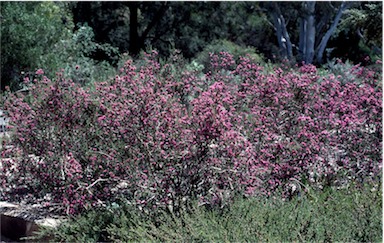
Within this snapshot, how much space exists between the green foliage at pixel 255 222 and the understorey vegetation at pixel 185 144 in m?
0.07

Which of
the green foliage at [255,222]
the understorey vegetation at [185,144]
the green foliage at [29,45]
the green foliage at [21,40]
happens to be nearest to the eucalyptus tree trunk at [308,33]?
the green foliage at [29,45]

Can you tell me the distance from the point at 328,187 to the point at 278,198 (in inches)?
27.7

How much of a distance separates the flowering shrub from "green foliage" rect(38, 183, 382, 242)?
0.53ft

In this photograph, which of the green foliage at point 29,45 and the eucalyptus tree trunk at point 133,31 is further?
the eucalyptus tree trunk at point 133,31

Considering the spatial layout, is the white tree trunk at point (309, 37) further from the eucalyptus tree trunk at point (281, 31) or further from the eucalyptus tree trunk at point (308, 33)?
the eucalyptus tree trunk at point (281, 31)

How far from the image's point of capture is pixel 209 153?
4578 mm

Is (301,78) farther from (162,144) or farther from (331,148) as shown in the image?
(162,144)

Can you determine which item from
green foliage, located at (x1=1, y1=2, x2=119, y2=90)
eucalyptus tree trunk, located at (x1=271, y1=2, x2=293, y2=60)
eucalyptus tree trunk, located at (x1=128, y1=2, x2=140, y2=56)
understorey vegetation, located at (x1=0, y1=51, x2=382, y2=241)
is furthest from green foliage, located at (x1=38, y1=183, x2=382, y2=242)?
eucalyptus tree trunk, located at (x1=271, y1=2, x2=293, y2=60)

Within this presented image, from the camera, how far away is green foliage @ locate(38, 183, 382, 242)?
12.2ft

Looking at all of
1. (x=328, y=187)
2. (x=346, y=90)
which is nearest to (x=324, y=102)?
(x=346, y=90)

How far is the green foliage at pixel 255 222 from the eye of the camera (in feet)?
12.2

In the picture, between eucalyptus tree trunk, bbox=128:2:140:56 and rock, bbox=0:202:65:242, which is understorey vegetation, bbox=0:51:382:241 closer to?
rock, bbox=0:202:65:242

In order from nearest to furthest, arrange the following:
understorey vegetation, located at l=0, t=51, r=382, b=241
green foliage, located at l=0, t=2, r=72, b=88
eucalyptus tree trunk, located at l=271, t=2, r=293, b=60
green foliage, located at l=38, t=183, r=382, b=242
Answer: green foliage, located at l=38, t=183, r=382, b=242, understorey vegetation, located at l=0, t=51, r=382, b=241, green foliage, located at l=0, t=2, r=72, b=88, eucalyptus tree trunk, located at l=271, t=2, r=293, b=60

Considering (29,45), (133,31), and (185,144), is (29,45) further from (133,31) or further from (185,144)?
(133,31)
